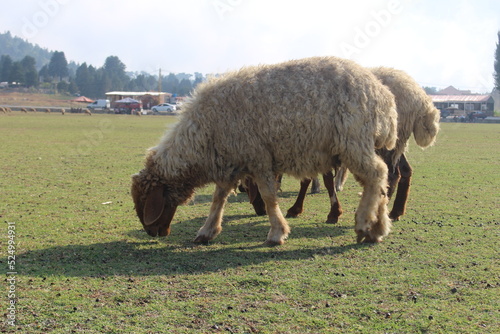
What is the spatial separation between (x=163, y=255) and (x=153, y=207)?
715mm

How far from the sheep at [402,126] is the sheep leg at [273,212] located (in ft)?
5.75

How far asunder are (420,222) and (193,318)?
5290 millimetres

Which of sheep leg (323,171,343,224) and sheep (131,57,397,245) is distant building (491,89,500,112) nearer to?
sheep leg (323,171,343,224)

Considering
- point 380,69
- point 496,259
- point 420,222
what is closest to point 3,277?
point 496,259

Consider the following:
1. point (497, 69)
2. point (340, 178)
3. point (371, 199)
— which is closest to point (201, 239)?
point (371, 199)

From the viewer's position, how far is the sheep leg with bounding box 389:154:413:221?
9.10m

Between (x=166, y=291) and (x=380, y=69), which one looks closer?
(x=166, y=291)

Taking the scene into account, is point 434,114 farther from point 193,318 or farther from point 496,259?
point 193,318

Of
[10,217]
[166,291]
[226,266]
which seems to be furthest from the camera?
[10,217]

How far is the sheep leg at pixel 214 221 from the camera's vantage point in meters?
7.42

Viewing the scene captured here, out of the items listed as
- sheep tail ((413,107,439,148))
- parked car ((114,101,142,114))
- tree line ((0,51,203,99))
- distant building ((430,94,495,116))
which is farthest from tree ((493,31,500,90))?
sheep tail ((413,107,439,148))

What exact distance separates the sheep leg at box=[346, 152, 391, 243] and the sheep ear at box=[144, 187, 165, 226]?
2.55 metres

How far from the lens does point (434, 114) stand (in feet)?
29.8

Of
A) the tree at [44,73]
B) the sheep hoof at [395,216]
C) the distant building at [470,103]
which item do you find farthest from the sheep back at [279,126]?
the tree at [44,73]
